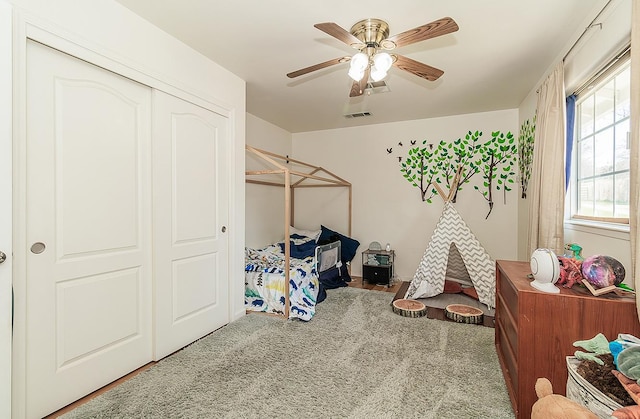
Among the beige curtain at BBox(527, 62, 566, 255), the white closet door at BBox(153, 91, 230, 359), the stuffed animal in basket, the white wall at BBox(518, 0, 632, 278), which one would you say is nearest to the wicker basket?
the stuffed animal in basket

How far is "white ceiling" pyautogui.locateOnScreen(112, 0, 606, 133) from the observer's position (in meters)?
→ 1.83

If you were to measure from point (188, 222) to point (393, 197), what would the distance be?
2.95m

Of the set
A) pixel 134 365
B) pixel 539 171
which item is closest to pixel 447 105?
pixel 539 171

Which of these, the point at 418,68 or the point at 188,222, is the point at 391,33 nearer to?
the point at 418,68

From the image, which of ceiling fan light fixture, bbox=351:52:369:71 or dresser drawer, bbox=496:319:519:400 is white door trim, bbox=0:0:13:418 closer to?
ceiling fan light fixture, bbox=351:52:369:71

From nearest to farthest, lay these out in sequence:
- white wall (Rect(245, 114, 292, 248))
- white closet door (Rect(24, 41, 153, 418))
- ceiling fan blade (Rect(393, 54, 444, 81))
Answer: white closet door (Rect(24, 41, 153, 418))
ceiling fan blade (Rect(393, 54, 444, 81))
white wall (Rect(245, 114, 292, 248))

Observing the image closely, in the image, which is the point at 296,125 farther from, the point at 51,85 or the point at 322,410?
the point at 322,410

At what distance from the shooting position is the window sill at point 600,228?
1.63 metres

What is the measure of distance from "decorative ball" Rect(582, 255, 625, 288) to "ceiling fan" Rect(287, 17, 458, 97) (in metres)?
1.34

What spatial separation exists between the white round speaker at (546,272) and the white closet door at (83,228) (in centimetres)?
238

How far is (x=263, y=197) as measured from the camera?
13.8 feet

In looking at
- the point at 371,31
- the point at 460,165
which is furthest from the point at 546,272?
the point at 460,165

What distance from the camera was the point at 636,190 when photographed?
49.5 inches

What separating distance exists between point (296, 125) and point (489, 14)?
119 inches
